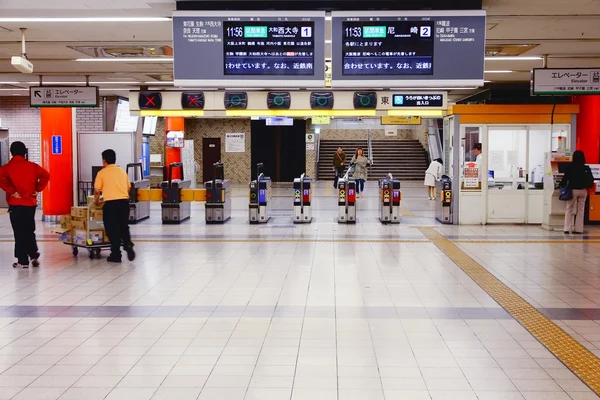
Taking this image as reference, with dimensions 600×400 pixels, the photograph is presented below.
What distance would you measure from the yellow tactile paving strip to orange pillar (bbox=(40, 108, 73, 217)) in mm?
9419

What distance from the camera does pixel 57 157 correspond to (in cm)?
1468

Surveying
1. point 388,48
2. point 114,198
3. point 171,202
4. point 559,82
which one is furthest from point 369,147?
point 388,48

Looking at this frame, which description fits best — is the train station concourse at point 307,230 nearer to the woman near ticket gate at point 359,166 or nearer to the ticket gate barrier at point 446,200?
the ticket gate barrier at point 446,200

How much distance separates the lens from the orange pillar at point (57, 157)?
14.5 metres

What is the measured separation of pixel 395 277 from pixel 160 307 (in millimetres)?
3090

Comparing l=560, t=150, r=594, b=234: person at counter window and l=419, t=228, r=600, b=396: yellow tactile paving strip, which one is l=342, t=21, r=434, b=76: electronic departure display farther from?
l=560, t=150, r=594, b=234: person at counter window

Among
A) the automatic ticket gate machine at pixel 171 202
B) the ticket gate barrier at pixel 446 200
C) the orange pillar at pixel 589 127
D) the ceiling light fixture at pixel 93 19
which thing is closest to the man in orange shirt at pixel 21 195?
the ceiling light fixture at pixel 93 19

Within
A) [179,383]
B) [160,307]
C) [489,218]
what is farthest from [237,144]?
[179,383]

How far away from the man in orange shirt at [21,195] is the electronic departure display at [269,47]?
3.89 meters

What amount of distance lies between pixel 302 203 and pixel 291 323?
8066mm

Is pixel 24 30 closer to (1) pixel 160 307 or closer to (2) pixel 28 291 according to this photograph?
(2) pixel 28 291

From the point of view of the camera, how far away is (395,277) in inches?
325

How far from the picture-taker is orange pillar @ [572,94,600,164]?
14.0m

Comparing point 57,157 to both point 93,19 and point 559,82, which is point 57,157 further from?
point 559,82
